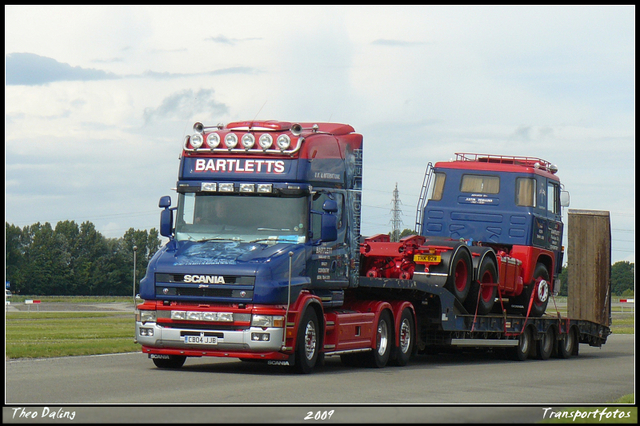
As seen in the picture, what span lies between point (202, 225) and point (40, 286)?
240ft

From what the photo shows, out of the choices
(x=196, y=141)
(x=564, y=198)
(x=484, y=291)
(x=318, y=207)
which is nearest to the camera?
(x=318, y=207)

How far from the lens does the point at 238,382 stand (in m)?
13.9

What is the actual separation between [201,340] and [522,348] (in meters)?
9.33

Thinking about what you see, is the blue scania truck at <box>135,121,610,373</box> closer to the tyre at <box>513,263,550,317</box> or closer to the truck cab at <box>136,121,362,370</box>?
the truck cab at <box>136,121,362,370</box>

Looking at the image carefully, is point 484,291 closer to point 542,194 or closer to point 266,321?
point 542,194

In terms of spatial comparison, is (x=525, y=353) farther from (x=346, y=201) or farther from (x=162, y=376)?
(x=162, y=376)

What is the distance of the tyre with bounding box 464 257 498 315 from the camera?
19922mm

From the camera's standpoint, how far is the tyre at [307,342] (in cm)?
1507

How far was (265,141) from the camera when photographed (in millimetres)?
15719

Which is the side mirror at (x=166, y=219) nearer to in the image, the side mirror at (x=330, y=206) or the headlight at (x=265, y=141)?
the headlight at (x=265, y=141)

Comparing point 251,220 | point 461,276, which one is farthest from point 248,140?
point 461,276

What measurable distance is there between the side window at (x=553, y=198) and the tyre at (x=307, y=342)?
8.55m

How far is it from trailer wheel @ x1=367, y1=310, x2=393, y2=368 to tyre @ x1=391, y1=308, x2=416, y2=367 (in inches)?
6.1

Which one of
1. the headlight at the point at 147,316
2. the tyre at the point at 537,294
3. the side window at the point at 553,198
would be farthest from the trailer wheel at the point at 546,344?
the headlight at the point at 147,316
